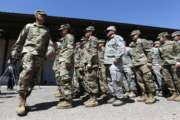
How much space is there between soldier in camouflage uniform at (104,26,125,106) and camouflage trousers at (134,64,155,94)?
78 cm

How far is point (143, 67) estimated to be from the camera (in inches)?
337

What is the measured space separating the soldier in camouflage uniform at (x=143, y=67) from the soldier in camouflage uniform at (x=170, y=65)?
0.54 m

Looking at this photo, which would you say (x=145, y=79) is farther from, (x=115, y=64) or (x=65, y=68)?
(x=65, y=68)

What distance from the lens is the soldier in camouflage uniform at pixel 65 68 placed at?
7704 millimetres

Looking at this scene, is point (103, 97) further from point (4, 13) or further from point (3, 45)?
point (3, 45)

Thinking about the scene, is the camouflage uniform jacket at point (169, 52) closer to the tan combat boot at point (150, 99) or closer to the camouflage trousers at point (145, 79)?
the camouflage trousers at point (145, 79)

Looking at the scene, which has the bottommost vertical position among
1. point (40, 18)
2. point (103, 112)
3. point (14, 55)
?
point (103, 112)

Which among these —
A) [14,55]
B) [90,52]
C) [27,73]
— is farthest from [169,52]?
[14,55]

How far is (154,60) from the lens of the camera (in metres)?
10.3

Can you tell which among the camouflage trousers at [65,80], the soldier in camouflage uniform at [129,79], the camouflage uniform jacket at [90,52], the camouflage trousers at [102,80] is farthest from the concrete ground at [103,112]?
the soldier in camouflage uniform at [129,79]

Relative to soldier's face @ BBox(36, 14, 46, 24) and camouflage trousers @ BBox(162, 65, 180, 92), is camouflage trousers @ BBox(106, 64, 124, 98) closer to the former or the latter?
camouflage trousers @ BBox(162, 65, 180, 92)

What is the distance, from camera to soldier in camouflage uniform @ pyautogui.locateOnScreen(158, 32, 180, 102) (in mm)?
8966

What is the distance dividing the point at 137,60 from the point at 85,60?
129 centimetres

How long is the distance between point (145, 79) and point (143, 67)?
0.29m
